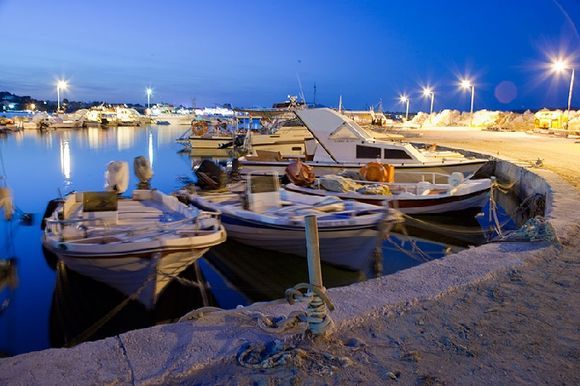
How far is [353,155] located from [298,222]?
9.17 meters

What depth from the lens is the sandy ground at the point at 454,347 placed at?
353 cm

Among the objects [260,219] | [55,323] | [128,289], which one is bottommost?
[55,323]

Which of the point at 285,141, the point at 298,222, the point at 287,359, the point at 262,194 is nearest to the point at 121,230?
the point at 298,222

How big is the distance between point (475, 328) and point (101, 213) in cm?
691

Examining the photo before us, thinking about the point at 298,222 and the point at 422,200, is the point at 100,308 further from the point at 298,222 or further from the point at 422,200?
the point at 422,200

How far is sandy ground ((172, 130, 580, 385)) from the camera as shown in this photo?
3531 mm

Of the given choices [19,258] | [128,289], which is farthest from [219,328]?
[19,258]

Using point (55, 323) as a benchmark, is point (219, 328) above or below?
above

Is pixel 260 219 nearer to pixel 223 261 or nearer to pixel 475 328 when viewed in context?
pixel 223 261

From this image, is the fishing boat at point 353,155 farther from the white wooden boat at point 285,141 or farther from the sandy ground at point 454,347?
the sandy ground at point 454,347

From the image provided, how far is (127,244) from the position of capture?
7.40 meters

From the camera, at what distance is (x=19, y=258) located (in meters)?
12.5

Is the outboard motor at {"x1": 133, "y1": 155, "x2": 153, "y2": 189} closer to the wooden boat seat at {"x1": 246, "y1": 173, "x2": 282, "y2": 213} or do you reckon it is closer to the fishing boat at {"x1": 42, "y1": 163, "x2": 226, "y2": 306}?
the wooden boat seat at {"x1": 246, "y1": 173, "x2": 282, "y2": 213}

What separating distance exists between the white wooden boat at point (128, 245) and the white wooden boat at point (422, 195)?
546cm
